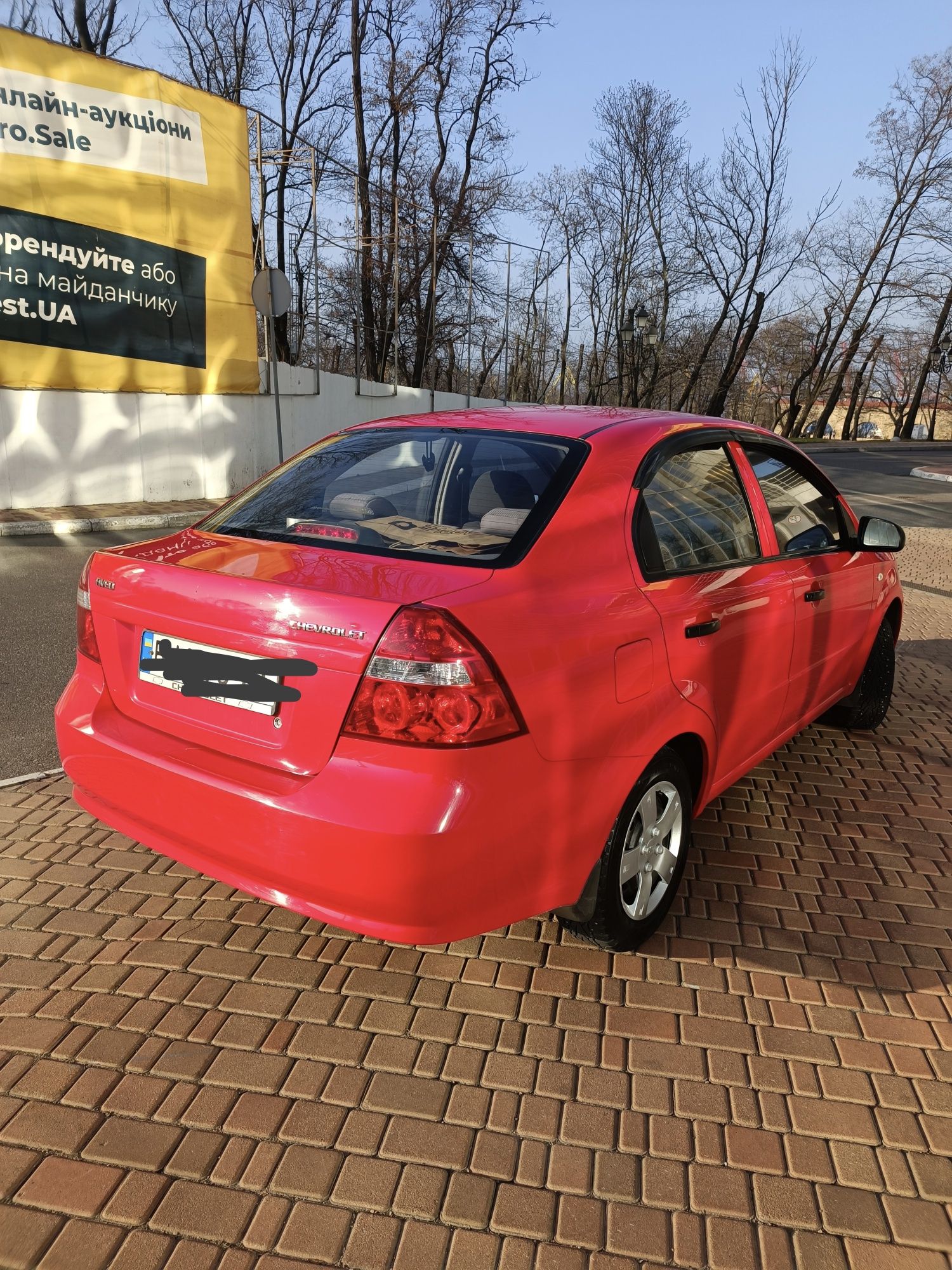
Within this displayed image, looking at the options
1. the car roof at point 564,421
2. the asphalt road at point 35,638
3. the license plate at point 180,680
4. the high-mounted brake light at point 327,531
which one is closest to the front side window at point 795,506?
the car roof at point 564,421

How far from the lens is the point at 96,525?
38.0 ft

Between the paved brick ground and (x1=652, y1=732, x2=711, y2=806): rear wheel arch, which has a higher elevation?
(x1=652, y1=732, x2=711, y2=806): rear wheel arch

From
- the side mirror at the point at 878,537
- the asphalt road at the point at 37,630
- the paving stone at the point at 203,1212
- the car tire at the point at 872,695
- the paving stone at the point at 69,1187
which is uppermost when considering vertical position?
the side mirror at the point at 878,537

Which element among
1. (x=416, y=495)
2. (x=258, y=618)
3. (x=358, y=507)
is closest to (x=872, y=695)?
(x=416, y=495)

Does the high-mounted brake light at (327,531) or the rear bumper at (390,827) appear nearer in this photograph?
the rear bumper at (390,827)

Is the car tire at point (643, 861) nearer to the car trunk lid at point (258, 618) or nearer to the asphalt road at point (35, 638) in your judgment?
the car trunk lid at point (258, 618)

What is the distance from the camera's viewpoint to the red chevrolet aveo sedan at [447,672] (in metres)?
2.28

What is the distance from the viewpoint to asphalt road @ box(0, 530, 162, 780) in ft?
15.3

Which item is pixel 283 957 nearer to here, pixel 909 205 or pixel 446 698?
pixel 446 698

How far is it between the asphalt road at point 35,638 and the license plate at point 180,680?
6.55 ft

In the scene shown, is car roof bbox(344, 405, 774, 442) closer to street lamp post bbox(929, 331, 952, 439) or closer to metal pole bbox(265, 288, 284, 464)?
metal pole bbox(265, 288, 284, 464)

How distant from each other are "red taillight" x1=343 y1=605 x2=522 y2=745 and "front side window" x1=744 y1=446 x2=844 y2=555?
6.44 feet

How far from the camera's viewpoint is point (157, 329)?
13070mm

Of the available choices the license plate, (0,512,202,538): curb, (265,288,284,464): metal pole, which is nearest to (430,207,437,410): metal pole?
(265,288,284,464): metal pole
